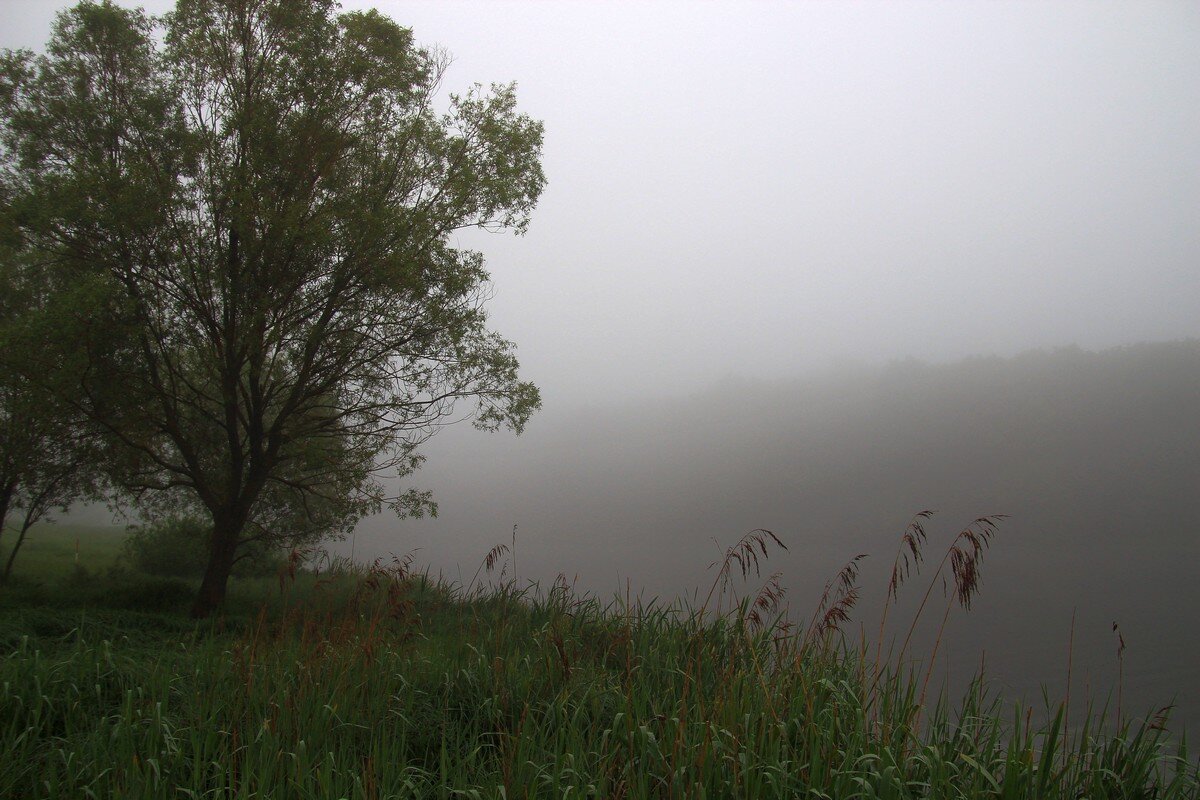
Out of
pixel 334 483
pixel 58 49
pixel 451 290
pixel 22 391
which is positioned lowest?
pixel 334 483

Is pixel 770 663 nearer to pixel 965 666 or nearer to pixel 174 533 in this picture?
pixel 965 666

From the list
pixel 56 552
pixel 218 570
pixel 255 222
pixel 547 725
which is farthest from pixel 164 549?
pixel 547 725

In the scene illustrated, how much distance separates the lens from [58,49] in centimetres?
1262

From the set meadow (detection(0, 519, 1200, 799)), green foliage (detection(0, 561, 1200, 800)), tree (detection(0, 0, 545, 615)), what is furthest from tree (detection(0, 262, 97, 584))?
green foliage (detection(0, 561, 1200, 800))

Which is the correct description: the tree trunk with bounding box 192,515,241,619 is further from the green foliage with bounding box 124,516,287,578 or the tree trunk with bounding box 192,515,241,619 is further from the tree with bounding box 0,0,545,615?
the green foliage with bounding box 124,516,287,578

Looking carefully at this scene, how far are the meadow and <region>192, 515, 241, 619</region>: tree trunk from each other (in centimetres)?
470

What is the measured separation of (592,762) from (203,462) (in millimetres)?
13670

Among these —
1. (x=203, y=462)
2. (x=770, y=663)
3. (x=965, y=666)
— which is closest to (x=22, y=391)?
(x=203, y=462)

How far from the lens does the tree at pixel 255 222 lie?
1182cm

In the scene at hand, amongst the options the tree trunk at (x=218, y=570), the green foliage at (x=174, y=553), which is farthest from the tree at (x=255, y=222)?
the green foliage at (x=174, y=553)

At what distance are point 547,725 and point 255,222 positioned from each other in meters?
10.8

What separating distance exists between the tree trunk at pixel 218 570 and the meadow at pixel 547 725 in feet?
15.4

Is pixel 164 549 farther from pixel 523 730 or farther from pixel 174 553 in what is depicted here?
pixel 523 730

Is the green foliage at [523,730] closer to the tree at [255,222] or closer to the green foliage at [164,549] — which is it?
the tree at [255,222]
